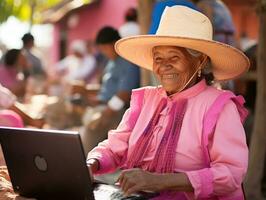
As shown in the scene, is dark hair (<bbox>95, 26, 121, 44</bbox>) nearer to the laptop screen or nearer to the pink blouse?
the pink blouse

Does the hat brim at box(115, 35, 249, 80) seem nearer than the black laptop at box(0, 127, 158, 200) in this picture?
No

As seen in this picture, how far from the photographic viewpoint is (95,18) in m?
22.3

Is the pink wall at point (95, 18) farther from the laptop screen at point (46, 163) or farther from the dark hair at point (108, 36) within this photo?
the laptop screen at point (46, 163)

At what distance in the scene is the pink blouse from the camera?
116 inches

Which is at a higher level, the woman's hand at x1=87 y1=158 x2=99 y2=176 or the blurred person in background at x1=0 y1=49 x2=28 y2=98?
the woman's hand at x1=87 y1=158 x2=99 y2=176

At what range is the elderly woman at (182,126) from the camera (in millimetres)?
2928

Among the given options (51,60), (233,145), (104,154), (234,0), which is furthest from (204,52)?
(51,60)

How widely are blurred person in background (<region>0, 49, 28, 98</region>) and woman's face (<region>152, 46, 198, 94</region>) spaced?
6.55m

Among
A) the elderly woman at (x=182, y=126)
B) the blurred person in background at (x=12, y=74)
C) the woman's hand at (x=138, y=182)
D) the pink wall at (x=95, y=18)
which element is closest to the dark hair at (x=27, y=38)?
the blurred person in background at (x=12, y=74)

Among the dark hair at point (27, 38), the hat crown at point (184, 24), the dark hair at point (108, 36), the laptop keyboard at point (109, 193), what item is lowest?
the dark hair at point (27, 38)

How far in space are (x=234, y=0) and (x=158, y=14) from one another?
10.1 metres

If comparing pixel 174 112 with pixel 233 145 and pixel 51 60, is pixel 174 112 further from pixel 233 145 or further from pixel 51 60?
pixel 51 60

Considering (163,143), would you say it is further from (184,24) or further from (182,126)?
(184,24)

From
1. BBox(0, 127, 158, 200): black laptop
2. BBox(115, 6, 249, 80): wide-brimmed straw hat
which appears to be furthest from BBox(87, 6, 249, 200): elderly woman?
BBox(0, 127, 158, 200): black laptop
